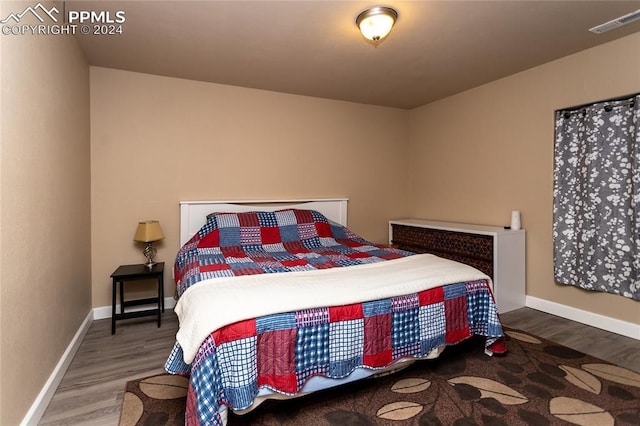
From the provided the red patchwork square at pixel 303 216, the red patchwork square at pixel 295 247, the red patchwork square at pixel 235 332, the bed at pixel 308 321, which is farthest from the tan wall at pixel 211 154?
the red patchwork square at pixel 235 332

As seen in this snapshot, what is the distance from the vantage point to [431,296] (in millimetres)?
2010

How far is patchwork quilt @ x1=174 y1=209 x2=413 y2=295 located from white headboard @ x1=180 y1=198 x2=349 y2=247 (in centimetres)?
23

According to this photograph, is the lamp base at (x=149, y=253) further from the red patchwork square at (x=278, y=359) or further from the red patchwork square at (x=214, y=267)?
the red patchwork square at (x=278, y=359)

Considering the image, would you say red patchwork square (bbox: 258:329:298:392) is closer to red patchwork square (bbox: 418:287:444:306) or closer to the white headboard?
red patchwork square (bbox: 418:287:444:306)

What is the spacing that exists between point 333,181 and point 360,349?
269 cm

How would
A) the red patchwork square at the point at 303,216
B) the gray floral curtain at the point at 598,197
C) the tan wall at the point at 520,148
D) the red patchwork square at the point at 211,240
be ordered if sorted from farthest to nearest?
the red patchwork square at the point at 303,216, the red patchwork square at the point at 211,240, the tan wall at the point at 520,148, the gray floral curtain at the point at 598,197

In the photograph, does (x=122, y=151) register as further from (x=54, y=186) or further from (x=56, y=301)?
(x=56, y=301)

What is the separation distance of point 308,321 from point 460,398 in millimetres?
986

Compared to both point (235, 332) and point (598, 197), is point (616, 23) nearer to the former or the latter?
point (598, 197)

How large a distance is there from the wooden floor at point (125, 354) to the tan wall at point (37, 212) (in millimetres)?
176

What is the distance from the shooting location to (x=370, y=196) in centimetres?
449

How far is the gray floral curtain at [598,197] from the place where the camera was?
8.55 feet

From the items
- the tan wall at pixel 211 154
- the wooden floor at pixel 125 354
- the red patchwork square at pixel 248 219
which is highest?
the tan wall at pixel 211 154

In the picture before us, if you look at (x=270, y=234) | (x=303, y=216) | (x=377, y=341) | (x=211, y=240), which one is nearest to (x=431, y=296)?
(x=377, y=341)
